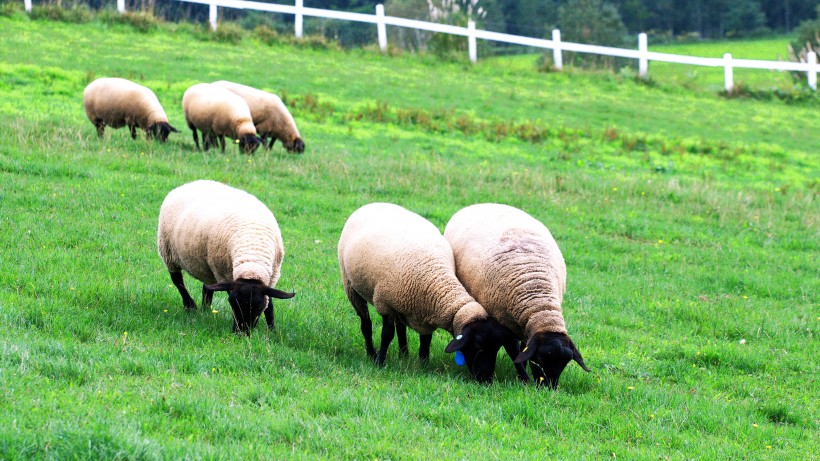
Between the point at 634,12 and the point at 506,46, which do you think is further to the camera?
the point at 634,12

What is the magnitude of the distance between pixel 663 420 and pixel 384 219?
9.31 feet

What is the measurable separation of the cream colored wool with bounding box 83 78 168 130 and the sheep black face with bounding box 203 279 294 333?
934 centimetres

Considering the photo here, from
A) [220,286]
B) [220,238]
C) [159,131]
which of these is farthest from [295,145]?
[220,286]

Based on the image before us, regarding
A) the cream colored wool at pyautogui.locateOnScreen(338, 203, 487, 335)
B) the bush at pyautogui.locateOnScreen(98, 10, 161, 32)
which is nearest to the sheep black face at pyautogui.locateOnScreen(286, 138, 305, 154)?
the cream colored wool at pyautogui.locateOnScreen(338, 203, 487, 335)

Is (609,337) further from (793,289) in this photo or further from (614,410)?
(793,289)

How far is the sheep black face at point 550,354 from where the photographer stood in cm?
641

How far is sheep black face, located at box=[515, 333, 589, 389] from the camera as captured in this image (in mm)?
6406

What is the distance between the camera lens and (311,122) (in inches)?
821

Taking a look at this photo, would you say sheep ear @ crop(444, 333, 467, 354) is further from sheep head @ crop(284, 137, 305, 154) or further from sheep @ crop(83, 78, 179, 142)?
sheep head @ crop(284, 137, 305, 154)

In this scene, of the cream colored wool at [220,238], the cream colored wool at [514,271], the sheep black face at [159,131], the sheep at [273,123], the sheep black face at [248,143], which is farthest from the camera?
the sheep at [273,123]

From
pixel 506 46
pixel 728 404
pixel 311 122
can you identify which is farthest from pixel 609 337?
pixel 506 46

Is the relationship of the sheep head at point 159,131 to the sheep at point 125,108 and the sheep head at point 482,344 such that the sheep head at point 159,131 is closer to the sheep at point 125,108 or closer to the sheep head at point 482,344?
the sheep at point 125,108

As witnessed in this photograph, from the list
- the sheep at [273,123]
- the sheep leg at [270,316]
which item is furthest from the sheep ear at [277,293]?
the sheep at [273,123]

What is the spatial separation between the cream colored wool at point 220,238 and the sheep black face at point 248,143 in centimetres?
737
